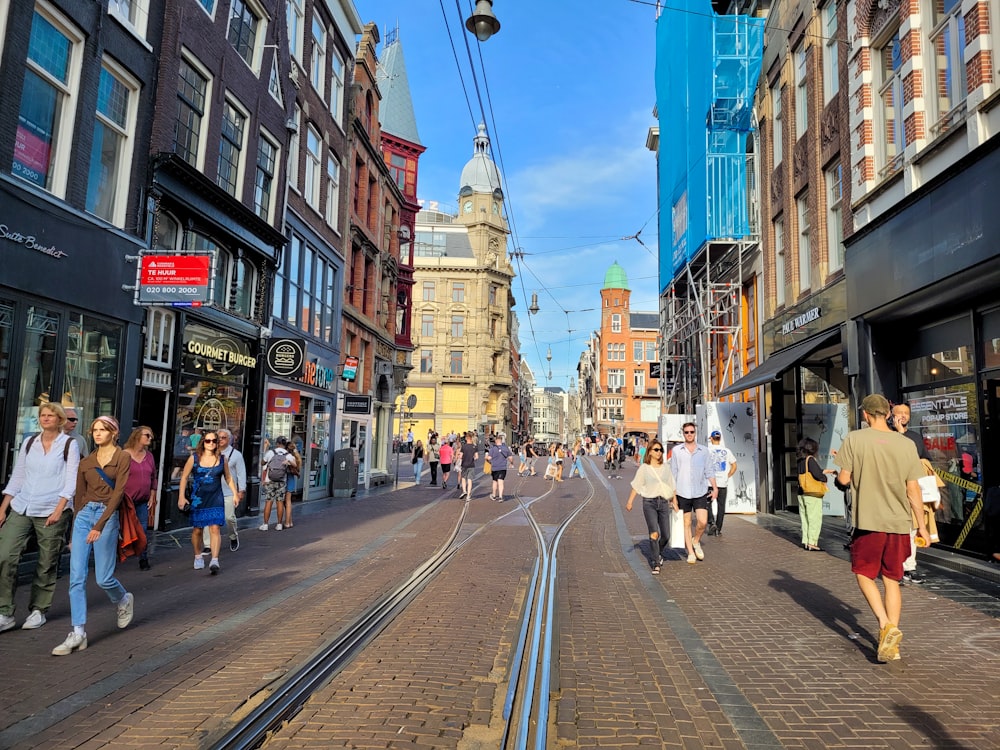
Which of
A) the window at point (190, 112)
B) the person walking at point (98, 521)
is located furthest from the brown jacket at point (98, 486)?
the window at point (190, 112)

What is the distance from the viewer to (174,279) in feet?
32.3

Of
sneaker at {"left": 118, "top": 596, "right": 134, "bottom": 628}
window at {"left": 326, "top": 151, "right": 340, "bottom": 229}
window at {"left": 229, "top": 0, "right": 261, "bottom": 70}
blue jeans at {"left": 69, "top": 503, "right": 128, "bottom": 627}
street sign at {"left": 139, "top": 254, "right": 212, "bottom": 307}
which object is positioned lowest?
sneaker at {"left": 118, "top": 596, "right": 134, "bottom": 628}

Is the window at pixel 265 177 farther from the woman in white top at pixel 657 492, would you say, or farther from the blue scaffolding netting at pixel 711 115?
the woman in white top at pixel 657 492

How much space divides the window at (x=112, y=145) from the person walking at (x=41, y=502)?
18.4 feet

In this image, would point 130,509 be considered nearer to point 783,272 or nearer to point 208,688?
point 208,688

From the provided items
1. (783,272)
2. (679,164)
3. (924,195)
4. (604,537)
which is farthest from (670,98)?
(604,537)

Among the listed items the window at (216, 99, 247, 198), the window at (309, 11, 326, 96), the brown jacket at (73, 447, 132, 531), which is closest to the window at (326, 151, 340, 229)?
the window at (309, 11, 326, 96)

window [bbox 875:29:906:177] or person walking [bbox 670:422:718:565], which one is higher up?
window [bbox 875:29:906:177]

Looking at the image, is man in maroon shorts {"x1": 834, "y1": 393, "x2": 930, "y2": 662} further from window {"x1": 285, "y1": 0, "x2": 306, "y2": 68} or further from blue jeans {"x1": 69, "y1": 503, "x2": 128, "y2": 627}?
window {"x1": 285, "y1": 0, "x2": 306, "y2": 68}

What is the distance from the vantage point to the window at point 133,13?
994 cm

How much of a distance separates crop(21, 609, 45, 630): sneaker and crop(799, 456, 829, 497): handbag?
895 centimetres

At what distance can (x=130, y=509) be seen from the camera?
543 cm

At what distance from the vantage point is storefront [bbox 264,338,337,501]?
15133mm

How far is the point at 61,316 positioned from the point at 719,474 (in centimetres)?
975
